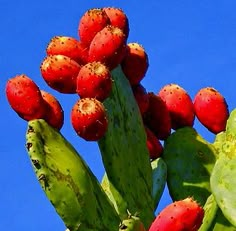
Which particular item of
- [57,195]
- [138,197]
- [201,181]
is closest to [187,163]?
[201,181]

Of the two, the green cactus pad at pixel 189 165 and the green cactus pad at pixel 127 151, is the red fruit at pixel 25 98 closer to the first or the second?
the green cactus pad at pixel 127 151

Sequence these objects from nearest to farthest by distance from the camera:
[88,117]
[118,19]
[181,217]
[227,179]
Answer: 1. [181,217]
2. [227,179]
3. [88,117]
4. [118,19]

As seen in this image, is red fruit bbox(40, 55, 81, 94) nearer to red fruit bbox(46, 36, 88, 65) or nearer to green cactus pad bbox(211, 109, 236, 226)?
red fruit bbox(46, 36, 88, 65)

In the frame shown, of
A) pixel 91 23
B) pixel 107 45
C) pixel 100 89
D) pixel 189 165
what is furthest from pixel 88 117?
pixel 189 165

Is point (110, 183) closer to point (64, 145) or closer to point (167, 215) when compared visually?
point (64, 145)

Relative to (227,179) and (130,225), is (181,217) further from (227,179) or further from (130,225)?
(227,179)
